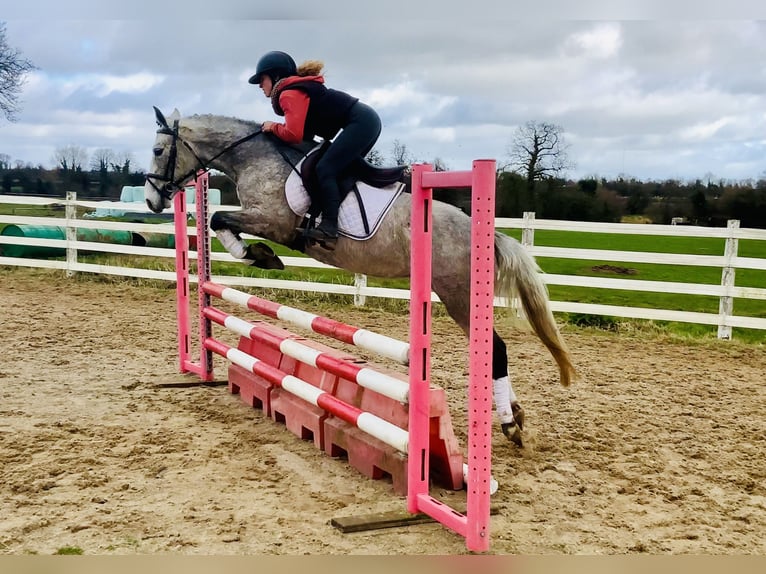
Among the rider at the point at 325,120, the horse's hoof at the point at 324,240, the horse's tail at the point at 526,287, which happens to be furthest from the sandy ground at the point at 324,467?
the rider at the point at 325,120

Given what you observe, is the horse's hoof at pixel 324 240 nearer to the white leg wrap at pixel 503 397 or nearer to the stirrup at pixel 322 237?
the stirrup at pixel 322 237

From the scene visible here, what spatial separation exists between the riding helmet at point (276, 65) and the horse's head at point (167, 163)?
2.05 feet

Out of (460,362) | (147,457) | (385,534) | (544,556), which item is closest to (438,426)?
(385,534)

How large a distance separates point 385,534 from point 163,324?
4.79 meters

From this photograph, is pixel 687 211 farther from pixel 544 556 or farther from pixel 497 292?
pixel 544 556

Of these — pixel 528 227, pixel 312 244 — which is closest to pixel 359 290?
pixel 528 227

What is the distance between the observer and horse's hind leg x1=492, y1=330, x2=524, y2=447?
3.14 metres

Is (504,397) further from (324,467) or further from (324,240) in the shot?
(324,240)

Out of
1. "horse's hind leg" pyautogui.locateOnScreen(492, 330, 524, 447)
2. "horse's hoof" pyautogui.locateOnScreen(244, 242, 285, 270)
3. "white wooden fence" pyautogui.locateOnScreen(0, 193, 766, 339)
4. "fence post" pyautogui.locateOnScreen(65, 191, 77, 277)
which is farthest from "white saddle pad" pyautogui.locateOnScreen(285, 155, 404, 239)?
"fence post" pyautogui.locateOnScreen(65, 191, 77, 277)

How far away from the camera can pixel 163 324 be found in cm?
669

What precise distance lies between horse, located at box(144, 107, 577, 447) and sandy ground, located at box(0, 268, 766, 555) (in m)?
0.61

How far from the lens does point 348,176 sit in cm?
320

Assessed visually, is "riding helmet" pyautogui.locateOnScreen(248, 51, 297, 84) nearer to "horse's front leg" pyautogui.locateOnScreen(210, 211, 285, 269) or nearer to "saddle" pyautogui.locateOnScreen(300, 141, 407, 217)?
"saddle" pyautogui.locateOnScreen(300, 141, 407, 217)

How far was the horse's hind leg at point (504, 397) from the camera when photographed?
3143 millimetres
